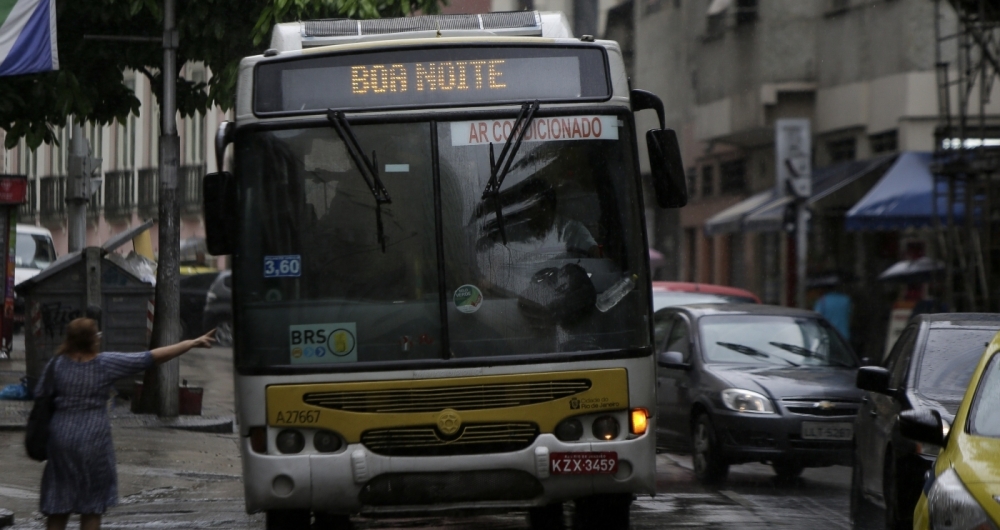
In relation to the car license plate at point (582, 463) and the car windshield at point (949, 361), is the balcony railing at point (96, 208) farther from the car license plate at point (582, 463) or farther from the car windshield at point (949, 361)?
the car license plate at point (582, 463)

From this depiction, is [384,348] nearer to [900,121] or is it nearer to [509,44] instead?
[509,44]

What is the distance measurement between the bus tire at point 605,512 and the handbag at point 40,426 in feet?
8.83

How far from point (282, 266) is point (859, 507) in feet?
13.9

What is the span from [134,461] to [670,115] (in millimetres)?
27775

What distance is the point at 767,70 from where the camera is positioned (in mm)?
31859

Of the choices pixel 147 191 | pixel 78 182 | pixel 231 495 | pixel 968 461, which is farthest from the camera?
pixel 147 191

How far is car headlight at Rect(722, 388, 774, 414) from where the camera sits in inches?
508

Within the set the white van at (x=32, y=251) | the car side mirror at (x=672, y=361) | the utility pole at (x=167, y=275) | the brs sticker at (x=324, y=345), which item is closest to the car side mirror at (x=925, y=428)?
the brs sticker at (x=324, y=345)

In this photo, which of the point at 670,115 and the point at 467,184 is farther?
the point at 670,115

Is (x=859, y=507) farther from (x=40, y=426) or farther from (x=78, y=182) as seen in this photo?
(x=78, y=182)

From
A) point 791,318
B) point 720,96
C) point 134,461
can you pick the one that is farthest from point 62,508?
point 720,96

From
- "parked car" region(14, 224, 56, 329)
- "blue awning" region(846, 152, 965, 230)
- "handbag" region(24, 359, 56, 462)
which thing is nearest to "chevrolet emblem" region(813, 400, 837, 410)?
"handbag" region(24, 359, 56, 462)

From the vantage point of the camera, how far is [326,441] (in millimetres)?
8195

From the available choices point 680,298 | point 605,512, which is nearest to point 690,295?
point 680,298
